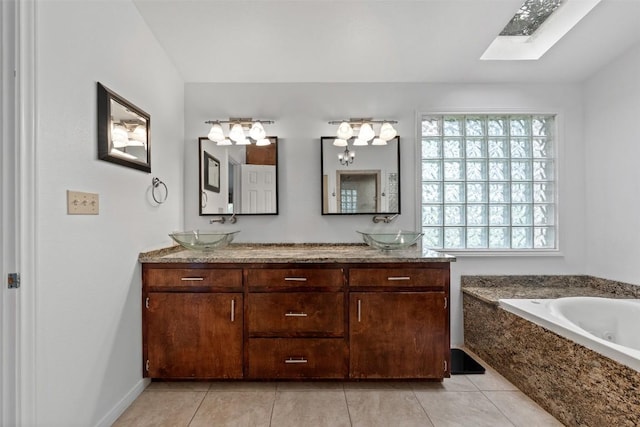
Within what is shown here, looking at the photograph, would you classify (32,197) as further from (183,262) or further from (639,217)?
(639,217)

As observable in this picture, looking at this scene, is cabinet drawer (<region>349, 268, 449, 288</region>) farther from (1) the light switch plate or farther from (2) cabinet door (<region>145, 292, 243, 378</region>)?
(1) the light switch plate

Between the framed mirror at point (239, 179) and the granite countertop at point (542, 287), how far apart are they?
1891mm

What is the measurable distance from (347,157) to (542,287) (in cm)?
208

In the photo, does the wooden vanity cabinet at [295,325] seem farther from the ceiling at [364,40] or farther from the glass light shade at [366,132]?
the ceiling at [364,40]

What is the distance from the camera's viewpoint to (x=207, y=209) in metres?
2.80

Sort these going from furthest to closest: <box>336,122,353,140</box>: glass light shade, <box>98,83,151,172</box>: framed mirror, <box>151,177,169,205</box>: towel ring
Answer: <box>336,122,353,140</box>: glass light shade < <box>151,177,169,205</box>: towel ring < <box>98,83,151,172</box>: framed mirror

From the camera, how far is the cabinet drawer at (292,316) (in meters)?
2.09

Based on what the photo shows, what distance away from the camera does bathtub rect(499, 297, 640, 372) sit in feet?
6.55

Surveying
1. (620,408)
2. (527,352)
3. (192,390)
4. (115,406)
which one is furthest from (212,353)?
(620,408)

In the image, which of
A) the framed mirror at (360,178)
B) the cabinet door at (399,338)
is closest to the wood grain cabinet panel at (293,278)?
the cabinet door at (399,338)

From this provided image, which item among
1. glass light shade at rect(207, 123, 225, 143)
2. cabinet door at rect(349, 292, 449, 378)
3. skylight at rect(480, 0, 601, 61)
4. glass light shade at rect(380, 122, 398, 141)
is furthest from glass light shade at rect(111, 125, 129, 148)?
skylight at rect(480, 0, 601, 61)

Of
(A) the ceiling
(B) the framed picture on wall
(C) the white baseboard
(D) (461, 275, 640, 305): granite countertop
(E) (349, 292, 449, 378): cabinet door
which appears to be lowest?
(C) the white baseboard

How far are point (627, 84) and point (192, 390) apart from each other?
393 centimetres
